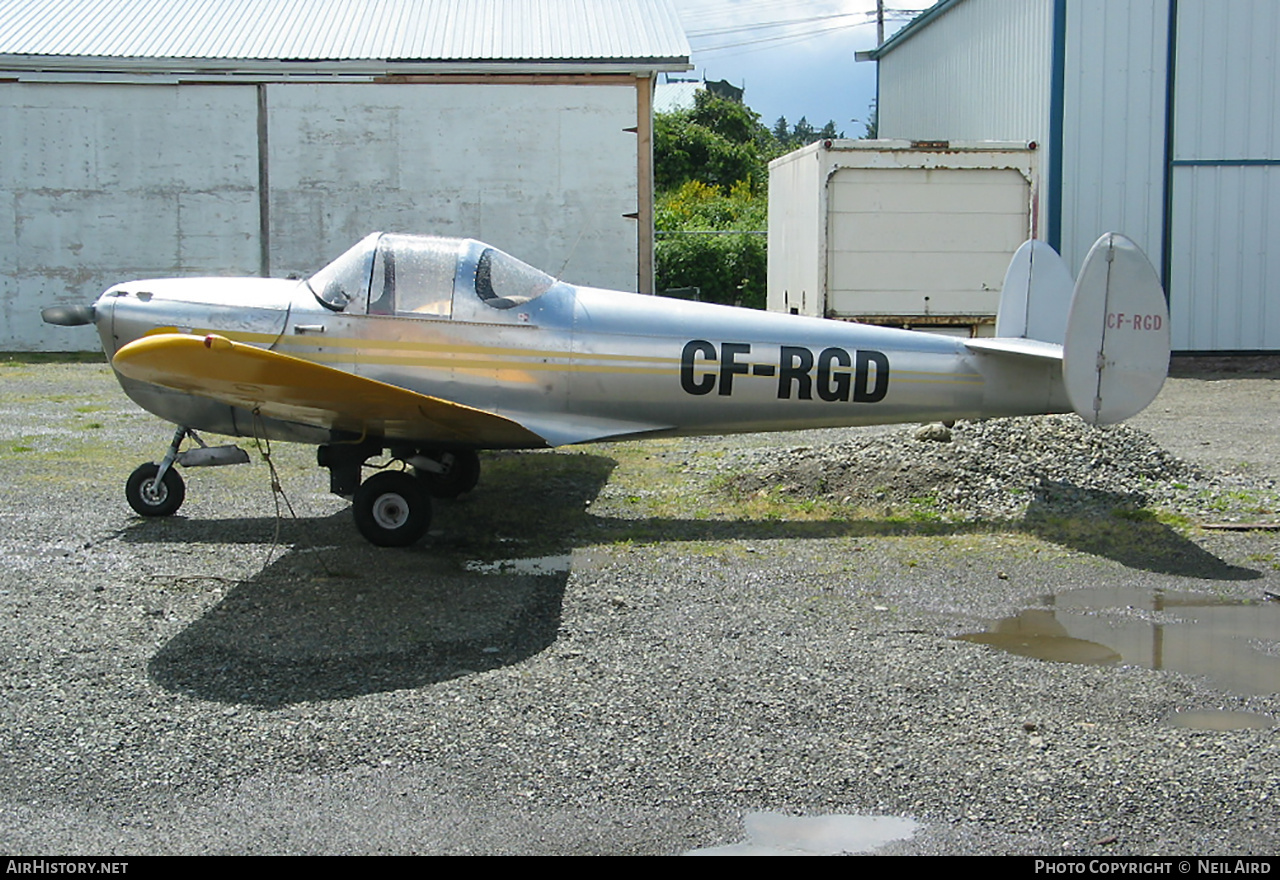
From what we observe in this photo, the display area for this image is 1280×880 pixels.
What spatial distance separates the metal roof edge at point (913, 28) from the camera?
24.3 m

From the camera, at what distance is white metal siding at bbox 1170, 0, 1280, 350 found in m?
19.2

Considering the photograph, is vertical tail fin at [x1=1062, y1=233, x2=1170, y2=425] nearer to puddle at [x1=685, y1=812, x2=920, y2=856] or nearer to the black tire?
the black tire

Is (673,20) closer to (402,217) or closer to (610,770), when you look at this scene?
(402,217)

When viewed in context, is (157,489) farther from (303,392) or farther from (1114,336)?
(1114,336)

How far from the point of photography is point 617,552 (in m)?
7.21

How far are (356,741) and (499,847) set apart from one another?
3.22 ft

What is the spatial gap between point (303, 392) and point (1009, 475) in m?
5.04

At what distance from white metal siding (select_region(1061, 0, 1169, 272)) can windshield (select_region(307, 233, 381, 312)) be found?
47.3ft

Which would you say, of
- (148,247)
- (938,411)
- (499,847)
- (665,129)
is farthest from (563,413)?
(665,129)

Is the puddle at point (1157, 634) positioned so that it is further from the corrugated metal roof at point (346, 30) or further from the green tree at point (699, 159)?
the green tree at point (699, 159)

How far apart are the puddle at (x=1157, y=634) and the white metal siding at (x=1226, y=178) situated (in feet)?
49.3

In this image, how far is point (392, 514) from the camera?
729 cm

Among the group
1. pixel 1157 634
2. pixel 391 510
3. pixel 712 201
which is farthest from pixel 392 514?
pixel 712 201

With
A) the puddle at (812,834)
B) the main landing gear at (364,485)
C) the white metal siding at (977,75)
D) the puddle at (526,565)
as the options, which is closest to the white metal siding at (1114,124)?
the white metal siding at (977,75)
